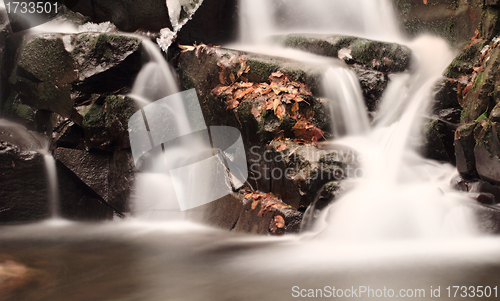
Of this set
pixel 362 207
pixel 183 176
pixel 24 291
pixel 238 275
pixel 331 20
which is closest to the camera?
pixel 24 291

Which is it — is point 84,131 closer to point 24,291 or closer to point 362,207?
point 24,291

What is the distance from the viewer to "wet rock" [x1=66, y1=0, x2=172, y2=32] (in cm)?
732

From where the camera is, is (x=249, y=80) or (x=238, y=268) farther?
(x=249, y=80)

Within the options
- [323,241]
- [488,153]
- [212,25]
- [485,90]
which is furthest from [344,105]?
[212,25]

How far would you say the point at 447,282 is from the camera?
2.56 m

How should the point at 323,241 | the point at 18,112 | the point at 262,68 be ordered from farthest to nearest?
the point at 18,112, the point at 262,68, the point at 323,241

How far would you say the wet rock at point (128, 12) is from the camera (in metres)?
7.32

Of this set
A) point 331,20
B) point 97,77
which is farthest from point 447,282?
point 331,20

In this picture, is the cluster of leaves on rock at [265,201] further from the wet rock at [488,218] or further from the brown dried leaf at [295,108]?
the wet rock at [488,218]

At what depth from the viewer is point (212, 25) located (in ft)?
24.1

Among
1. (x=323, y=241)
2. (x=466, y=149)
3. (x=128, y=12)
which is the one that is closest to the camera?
(x=323, y=241)

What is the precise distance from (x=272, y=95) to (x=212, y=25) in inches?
122

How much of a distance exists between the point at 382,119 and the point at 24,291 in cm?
452

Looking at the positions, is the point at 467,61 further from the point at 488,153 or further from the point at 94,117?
the point at 94,117
